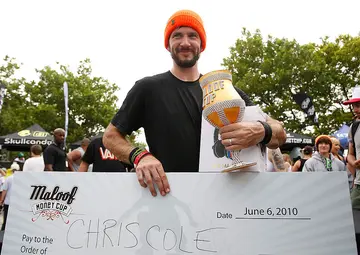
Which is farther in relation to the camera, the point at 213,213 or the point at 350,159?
the point at 350,159

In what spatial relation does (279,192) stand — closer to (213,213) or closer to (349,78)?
(213,213)

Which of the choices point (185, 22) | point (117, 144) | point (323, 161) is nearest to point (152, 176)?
point (117, 144)

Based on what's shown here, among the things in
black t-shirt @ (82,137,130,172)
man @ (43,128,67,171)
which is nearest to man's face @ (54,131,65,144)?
man @ (43,128,67,171)

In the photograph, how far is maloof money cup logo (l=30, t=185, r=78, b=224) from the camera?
152 cm

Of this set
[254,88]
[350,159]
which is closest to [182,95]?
[350,159]

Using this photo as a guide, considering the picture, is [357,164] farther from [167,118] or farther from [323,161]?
Answer: [167,118]

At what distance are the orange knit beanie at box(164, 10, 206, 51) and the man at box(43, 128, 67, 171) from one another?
4.73 metres

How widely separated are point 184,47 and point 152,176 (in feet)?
2.47

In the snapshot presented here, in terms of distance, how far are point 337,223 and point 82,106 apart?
27.1 m

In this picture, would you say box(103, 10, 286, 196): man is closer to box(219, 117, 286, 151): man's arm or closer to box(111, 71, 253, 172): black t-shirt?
box(111, 71, 253, 172): black t-shirt

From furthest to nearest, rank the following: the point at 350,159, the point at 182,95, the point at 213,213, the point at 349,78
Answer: the point at 349,78, the point at 350,159, the point at 182,95, the point at 213,213

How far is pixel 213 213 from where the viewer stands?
4.50ft

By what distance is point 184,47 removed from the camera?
5.91 feet

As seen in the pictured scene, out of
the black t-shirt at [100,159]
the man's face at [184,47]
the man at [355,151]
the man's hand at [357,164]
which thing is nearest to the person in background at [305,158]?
the man at [355,151]
